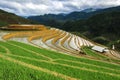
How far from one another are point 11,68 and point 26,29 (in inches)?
2731

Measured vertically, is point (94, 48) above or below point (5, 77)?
below

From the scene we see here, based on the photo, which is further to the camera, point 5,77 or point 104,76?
point 104,76

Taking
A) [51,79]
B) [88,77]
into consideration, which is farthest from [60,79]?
[88,77]

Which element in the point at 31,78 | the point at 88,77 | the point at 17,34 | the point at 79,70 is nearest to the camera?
the point at 31,78

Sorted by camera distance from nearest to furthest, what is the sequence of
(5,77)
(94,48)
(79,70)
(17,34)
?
(5,77) < (79,70) < (17,34) < (94,48)

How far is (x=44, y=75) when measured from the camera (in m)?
13.9

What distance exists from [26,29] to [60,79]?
230ft

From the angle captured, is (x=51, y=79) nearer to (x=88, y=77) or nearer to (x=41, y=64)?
(x=88, y=77)

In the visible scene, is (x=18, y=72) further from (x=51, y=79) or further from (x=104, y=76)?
(x=104, y=76)

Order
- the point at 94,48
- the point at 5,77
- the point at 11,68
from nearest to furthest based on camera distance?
the point at 5,77 < the point at 11,68 < the point at 94,48

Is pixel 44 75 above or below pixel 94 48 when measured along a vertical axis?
above

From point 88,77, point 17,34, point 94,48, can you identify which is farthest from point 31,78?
point 94,48

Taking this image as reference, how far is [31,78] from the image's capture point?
12891mm

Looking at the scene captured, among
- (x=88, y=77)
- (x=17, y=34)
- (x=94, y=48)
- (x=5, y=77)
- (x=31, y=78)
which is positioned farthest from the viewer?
(x=94, y=48)
